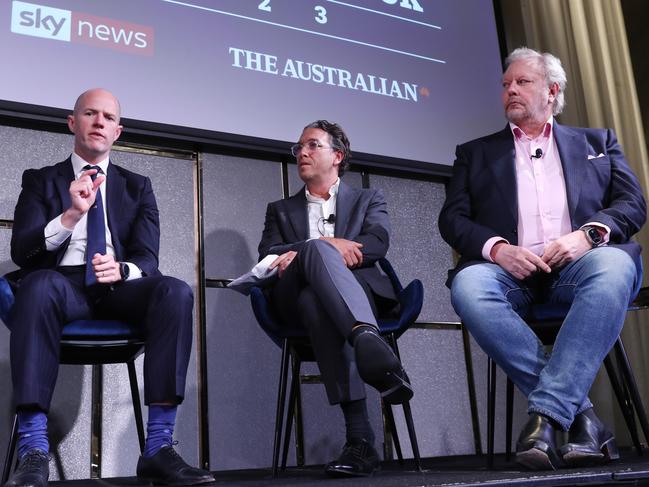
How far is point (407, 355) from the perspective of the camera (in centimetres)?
336

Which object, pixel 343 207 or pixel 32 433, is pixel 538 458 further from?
pixel 343 207

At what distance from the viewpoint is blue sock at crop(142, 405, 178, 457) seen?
183cm

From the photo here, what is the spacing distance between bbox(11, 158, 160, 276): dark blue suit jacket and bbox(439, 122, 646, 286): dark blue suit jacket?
975 millimetres

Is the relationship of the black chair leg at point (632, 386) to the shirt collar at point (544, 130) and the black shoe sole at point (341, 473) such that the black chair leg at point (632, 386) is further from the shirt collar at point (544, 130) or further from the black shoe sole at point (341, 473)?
the black shoe sole at point (341, 473)

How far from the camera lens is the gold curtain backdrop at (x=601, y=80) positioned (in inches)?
129

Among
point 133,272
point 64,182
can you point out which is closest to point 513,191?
point 133,272

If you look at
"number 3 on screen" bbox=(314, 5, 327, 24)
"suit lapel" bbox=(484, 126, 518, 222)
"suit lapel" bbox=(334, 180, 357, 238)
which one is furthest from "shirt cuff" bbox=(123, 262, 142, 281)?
"number 3 on screen" bbox=(314, 5, 327, 24)

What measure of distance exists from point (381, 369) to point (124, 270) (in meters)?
0.86

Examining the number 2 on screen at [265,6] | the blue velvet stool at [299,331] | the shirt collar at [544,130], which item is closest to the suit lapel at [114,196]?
the blue velvet stool at [299,331]

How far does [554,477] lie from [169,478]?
89cm

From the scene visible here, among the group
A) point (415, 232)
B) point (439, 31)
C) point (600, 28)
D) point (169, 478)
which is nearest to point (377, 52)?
point (439, 31)

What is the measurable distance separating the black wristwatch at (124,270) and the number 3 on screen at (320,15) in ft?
5.70

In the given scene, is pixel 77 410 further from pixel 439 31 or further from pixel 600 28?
pixel 600 28

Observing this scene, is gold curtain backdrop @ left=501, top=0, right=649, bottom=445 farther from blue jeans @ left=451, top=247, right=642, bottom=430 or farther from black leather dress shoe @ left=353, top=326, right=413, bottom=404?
black leather dress shoe @ left=353, top=326, right=413, bottom=404
